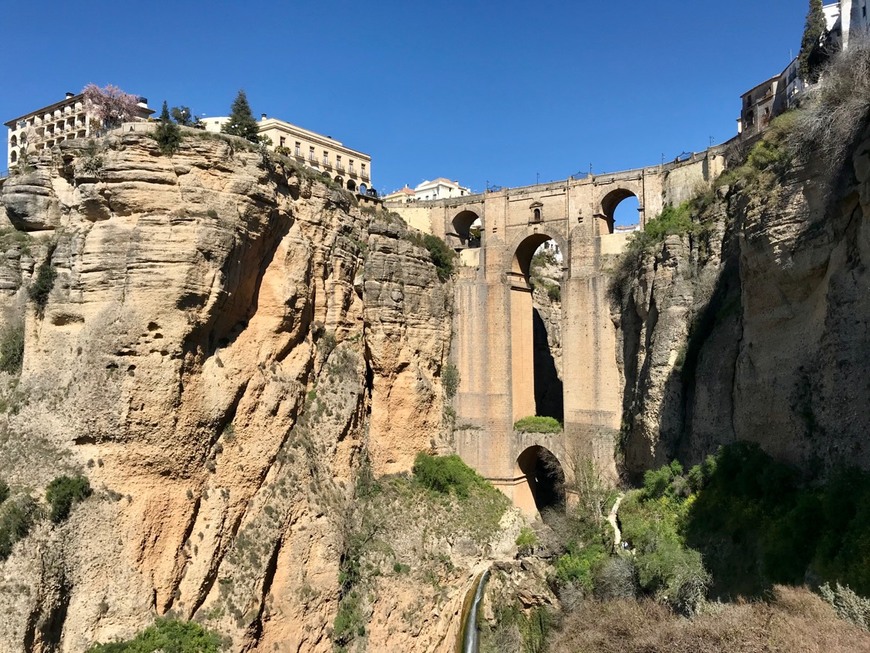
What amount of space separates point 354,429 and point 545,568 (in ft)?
25.8

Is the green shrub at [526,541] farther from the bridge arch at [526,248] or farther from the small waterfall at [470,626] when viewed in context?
the bridge arch at [526,248]

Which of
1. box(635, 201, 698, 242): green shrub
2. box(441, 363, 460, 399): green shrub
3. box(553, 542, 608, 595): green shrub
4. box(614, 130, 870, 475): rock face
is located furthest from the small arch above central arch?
box(553, 542, 608, 595): green shrub

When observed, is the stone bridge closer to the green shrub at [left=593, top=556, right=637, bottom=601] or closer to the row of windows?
the green shrub at [left=593, top=556, right=637, bottom=601]

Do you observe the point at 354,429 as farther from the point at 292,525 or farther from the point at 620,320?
the point at 620,320

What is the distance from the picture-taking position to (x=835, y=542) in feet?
38.9

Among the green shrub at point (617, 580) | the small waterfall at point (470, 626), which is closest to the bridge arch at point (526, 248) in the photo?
the small waterfall at point (470, 626)

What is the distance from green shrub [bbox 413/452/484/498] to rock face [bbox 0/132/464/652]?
3610 mm

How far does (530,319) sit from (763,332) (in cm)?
1378

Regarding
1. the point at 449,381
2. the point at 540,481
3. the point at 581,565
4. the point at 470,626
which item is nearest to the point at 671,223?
the point at 449,381

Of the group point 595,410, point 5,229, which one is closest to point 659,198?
point 595,410

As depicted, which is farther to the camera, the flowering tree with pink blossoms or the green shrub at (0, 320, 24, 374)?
the flowering tree with pink blossoms

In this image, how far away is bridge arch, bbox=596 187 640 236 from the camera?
27.5m

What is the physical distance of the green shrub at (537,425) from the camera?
2736 cm

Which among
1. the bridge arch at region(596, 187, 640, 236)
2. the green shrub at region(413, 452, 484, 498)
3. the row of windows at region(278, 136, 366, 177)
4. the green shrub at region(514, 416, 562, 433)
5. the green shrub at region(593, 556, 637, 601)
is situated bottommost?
the green shrub at region(593, 556, 637, 601)
